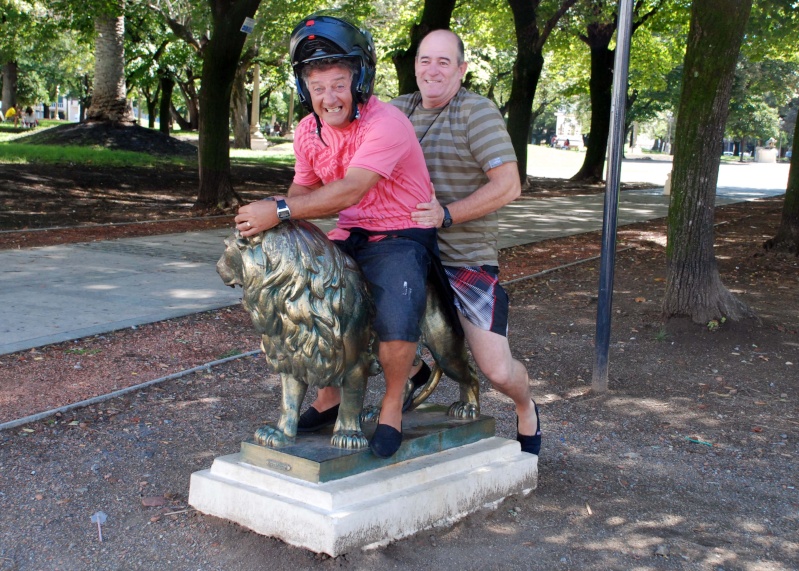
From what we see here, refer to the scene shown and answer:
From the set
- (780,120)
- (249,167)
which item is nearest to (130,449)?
(249,167)

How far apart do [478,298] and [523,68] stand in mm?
18392

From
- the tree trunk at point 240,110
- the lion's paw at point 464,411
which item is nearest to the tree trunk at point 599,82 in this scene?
the tree trunk at point 240,110

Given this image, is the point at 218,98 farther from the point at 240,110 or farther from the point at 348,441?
the point at 240,110

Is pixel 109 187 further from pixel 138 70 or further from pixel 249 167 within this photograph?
pixel 138 70

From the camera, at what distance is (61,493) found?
4.18 meters

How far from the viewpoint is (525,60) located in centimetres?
2119

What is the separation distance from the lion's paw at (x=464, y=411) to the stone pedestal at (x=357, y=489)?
0.21 ft

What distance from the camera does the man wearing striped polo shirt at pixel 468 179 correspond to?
12.1 ft

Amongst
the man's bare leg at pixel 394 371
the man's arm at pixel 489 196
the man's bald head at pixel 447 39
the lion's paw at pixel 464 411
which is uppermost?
the man's bald head at pixel 447 39

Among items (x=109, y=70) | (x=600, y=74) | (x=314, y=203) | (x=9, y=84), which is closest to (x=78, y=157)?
(x=109, y=70)

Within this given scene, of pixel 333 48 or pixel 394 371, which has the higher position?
pixel 333 48

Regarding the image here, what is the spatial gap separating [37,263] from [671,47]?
2640 cm

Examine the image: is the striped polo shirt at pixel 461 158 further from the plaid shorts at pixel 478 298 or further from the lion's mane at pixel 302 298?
the lion's mane at pixel 302 298

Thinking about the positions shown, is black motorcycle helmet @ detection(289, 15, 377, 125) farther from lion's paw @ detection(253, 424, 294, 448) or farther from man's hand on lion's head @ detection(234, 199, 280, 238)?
lion's paw @ detection(253, 424, 294, 448)
